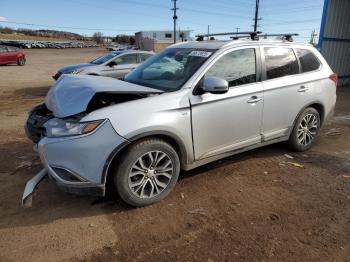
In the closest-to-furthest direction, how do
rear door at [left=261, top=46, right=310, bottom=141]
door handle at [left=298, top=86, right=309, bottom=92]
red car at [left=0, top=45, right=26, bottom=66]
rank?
rear door at [left=261, top=46, right=310, bottom=141]
door handle at [left=298, top=86, right=309, bottom=92]
red car at [left=0, top=45, right=26, bottom=66]

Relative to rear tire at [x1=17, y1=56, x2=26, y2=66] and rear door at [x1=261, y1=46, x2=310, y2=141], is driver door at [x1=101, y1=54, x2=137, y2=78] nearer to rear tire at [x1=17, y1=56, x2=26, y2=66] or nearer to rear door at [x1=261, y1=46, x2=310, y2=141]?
rear door at [x1=261, y1=46, x2=310, y2=141]

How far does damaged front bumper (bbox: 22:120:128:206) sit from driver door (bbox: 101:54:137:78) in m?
8.25

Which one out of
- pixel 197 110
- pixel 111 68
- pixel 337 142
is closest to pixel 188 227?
pixel 197 110

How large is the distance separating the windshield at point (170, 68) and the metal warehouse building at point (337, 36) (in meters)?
11.2

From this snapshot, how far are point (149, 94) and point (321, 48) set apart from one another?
1242cm

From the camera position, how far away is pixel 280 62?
16.3ft

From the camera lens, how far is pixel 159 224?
356 cm

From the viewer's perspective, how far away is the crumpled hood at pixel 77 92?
11.8 feet

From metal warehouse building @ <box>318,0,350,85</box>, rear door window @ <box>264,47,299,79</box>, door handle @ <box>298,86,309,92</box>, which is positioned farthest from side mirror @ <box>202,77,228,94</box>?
metal warehouse building @ <box>318,0,350,85</box>

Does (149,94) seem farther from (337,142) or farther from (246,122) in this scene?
(337,142)

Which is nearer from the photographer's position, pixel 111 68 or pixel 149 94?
pixel 149 94

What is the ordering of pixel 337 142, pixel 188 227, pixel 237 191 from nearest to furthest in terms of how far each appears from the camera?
pixel 188 227
pixel 237 191
pixel 337 142

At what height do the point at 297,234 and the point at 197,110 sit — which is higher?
the point at 197,110

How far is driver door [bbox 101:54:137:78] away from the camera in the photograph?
11547mm
